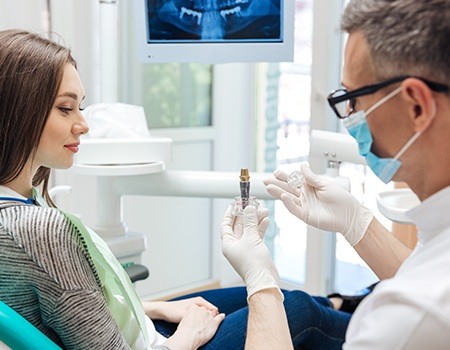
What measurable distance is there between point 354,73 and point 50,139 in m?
0.65

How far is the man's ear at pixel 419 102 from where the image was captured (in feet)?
2.82

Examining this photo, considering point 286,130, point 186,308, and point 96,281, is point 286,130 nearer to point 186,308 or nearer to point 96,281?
point 186,308

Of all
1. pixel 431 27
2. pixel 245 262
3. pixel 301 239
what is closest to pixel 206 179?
pixel 245 262

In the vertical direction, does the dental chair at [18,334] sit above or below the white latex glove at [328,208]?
below

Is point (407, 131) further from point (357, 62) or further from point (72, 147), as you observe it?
point (72, 147)

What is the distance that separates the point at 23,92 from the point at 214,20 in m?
0.84

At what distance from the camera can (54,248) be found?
113cm

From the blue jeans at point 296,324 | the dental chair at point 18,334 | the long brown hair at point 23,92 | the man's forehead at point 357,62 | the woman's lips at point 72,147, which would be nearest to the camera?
the man's forehead at point 357,62

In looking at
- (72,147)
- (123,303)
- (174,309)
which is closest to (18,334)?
(123,303)

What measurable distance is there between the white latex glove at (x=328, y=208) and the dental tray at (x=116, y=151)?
0.58m

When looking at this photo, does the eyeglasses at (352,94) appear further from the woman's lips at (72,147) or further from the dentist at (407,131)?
the woman's lips at (72,147)

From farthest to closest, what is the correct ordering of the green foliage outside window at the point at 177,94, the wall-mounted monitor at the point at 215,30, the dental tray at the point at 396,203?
the green foliage outside window at the point at 177,94, the wall-mounted monitor at the point at 215,30, the dental tray at the point at 396,203

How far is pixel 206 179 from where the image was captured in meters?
1.96

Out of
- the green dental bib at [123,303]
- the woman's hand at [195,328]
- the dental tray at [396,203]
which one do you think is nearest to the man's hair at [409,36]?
the green dental bib at [123,303]
